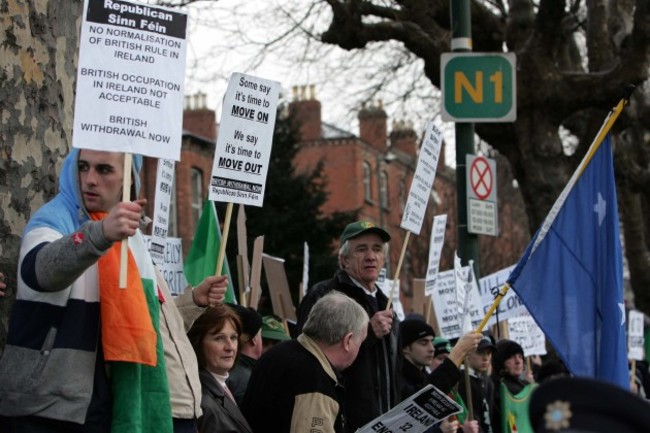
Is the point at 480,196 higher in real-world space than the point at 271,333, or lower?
higher

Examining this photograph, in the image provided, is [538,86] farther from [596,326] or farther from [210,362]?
[210,362]

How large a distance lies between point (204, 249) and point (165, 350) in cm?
491

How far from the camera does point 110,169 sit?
4.72 metres

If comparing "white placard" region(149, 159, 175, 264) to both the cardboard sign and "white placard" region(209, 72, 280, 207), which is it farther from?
the cardboard sign

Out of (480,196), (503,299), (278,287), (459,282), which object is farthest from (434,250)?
(278,287)

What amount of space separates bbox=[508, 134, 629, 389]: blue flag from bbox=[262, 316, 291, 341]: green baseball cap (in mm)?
1744

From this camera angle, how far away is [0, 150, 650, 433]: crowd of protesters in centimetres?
424

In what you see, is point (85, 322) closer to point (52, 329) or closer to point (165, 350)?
point (52, 329)

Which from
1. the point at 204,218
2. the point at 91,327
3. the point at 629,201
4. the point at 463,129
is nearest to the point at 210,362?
the point at 91,327

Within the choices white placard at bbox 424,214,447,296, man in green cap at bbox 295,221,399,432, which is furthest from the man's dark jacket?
white placard at bbox 424,214,447,296

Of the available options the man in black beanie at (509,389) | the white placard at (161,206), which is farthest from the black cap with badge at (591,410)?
the man in black beanie at (509,389)

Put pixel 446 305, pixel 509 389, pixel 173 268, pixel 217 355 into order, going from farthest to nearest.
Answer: pixel 446 305 → pixel 509 389 → pixel 173 268 → pixel 217 355

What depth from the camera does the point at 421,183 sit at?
8.77 m

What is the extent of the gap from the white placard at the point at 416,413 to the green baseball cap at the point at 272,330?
217 centimetres
